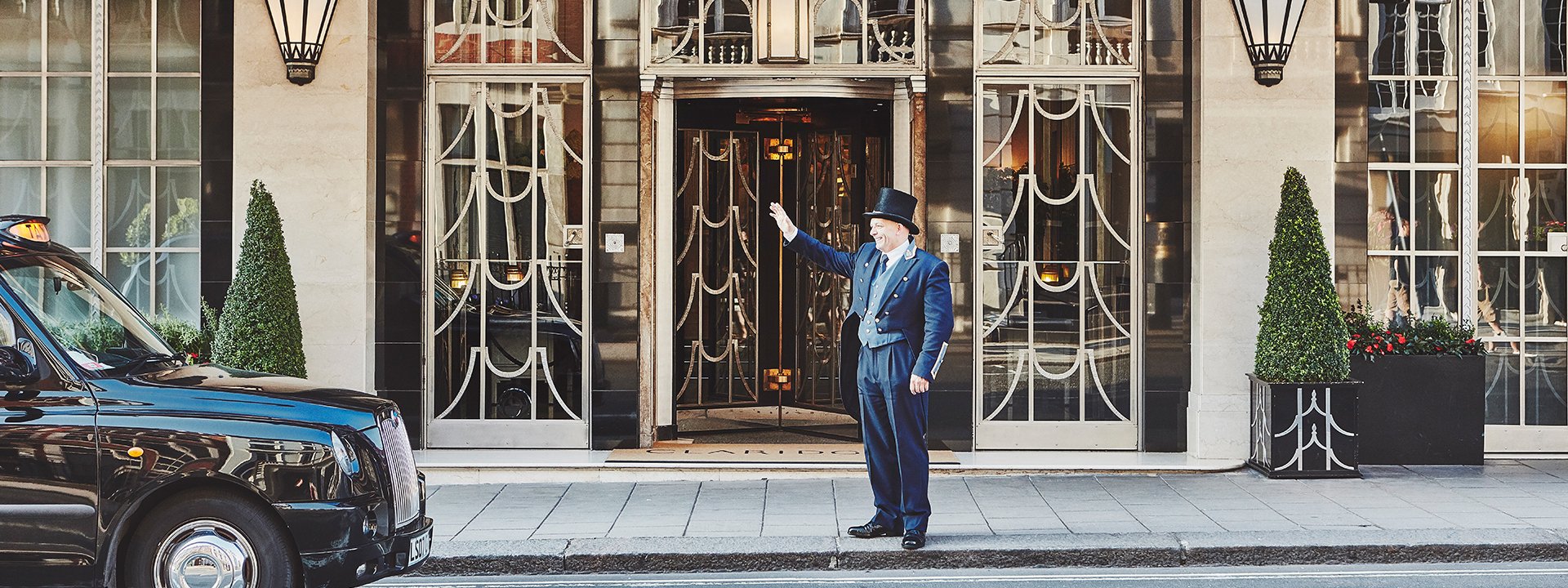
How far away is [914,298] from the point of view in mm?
7914

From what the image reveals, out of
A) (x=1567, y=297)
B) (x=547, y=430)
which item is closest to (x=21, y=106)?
(x=547, y=430)

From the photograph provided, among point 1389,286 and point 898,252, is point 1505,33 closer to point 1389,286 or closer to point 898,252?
point 1389,286

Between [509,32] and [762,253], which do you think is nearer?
[509,32]

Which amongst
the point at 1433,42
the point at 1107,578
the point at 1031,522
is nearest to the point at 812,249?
the point at 1031,522

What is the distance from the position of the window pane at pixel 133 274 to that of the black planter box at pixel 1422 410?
365 inches

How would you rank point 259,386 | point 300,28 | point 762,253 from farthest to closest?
1. point 762,253
2. point 300,28
3. point 259,386

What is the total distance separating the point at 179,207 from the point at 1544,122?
10.8m

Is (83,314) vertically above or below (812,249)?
below

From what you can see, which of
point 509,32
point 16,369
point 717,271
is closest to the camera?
point 16,369

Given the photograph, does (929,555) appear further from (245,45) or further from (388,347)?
(245,45)

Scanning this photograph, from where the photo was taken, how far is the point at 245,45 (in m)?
11.0

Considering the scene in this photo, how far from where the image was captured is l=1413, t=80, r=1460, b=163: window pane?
1148cm

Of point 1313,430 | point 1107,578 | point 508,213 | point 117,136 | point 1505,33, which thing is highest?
point 1505,33

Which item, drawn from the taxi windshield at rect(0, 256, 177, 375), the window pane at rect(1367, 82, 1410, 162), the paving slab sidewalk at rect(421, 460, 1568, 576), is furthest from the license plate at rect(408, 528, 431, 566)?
the window pane at rect(1367, 82, 1410, 162)
